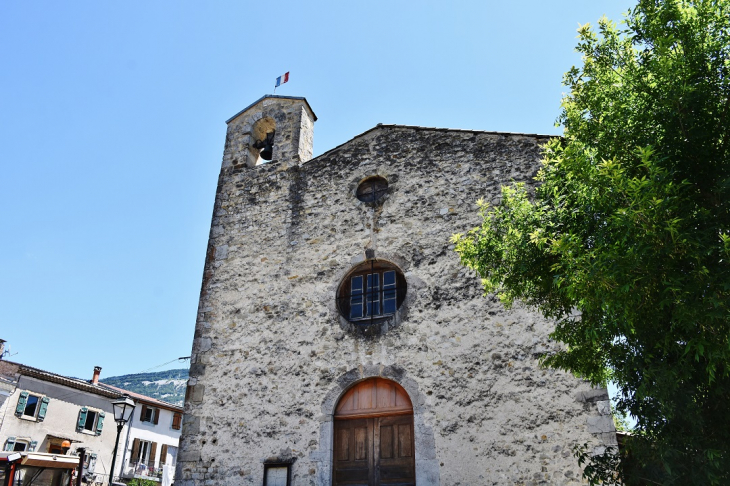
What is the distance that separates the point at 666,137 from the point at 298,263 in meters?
6.66

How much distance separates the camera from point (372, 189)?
1034cm

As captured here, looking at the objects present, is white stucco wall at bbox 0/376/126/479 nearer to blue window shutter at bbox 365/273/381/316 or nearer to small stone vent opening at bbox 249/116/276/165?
small stone vent opening at bbox 249/116/276/165

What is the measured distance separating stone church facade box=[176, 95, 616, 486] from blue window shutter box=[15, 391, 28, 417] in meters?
16.1

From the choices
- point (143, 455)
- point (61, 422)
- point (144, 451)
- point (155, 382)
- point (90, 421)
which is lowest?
point (143, 455)

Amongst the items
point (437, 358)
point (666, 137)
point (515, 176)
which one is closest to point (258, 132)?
point (515, 176)

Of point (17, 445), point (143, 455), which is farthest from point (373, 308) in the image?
point (143, 455)

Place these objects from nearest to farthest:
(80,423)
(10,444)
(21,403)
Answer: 1. (10,444)
2. (21,403)
3. (80,423)

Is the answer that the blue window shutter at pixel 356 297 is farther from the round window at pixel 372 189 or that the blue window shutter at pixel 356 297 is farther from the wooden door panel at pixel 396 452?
the wooden door panel at pixel 396 452

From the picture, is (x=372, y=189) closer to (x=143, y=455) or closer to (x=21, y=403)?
(x=21, y=403)

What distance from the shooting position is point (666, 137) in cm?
462

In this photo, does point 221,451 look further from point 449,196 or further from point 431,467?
point 449,196

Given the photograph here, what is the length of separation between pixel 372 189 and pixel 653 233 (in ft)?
21.9

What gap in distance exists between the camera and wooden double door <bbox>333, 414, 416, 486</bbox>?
8023 millimetres

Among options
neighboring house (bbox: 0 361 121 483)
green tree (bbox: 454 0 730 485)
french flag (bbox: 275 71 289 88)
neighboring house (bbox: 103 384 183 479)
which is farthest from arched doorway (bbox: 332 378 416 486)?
neighboring house (bbox: 103 384 183 479)
